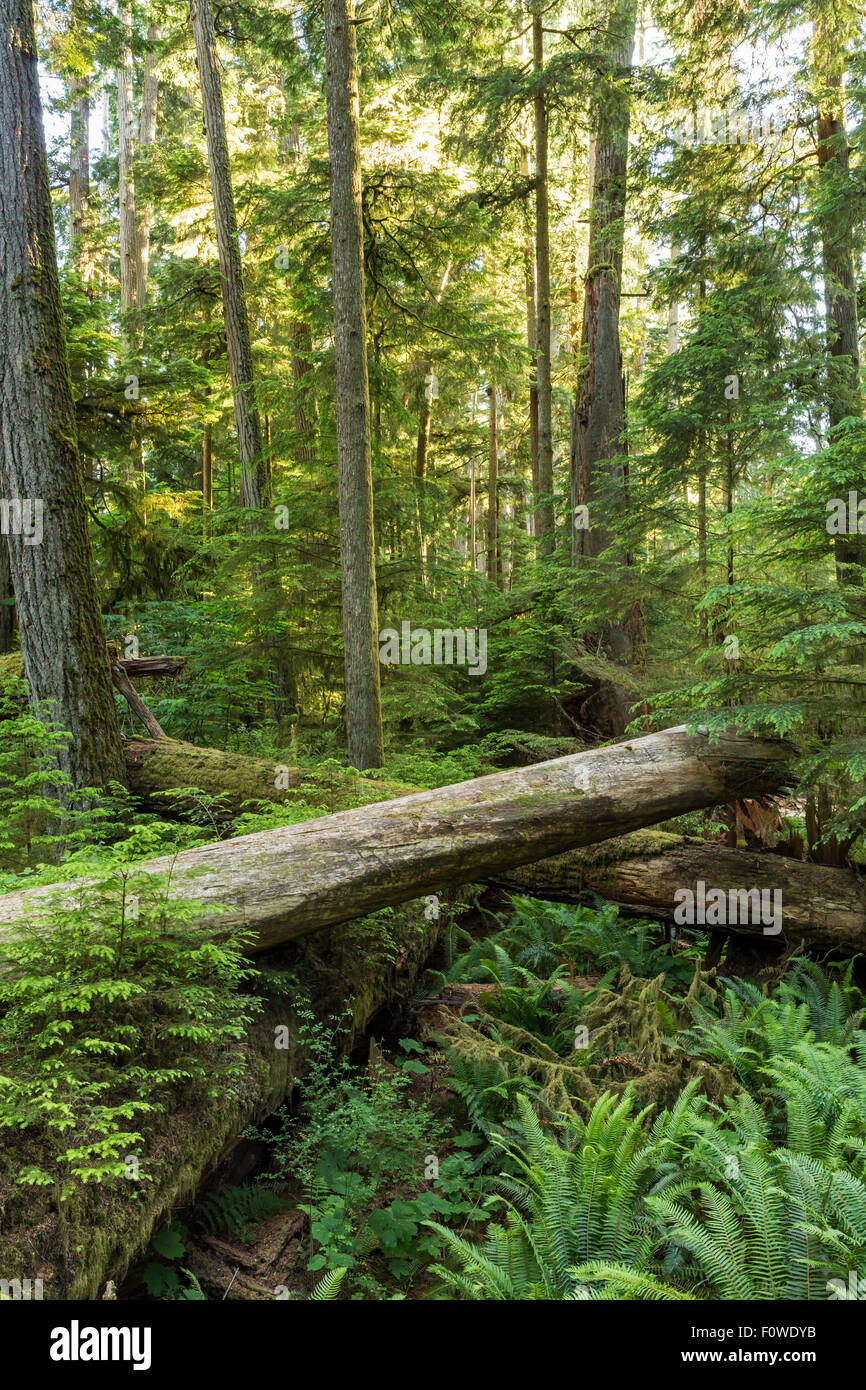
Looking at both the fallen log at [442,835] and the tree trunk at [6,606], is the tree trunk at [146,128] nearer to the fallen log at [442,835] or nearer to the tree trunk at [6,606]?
the tree trunk at [6,606]

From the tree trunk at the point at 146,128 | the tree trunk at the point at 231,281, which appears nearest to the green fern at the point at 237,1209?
the tree trunk at the point at 231,281

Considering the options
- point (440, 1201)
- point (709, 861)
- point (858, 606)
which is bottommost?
point (440, 1201)

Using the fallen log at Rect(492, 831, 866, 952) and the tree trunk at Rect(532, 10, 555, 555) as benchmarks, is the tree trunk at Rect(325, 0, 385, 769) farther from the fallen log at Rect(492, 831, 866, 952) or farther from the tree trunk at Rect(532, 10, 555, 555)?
the tree trunk at Rect(532, 10, 555, 555)

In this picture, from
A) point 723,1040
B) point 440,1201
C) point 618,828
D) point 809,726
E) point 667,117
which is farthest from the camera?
point 667,117

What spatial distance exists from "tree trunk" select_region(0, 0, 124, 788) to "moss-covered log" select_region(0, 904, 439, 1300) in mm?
3179

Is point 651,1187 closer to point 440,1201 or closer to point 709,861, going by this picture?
point 440,1201

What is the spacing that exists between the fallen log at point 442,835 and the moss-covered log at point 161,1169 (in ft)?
1.43

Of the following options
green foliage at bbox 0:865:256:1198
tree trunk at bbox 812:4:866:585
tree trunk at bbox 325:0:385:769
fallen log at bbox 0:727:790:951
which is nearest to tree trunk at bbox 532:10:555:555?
tree trunk at bbox 812:4:866:585

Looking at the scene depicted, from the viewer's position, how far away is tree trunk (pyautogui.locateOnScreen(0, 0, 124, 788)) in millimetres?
6859

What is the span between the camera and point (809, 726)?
19.2ft

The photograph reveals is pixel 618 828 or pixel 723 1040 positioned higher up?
pixel 618 828
